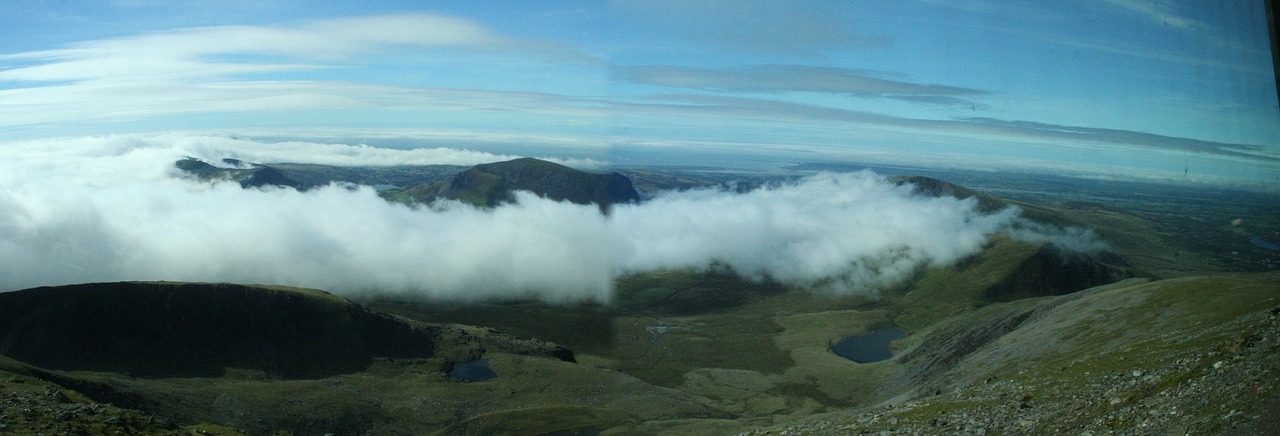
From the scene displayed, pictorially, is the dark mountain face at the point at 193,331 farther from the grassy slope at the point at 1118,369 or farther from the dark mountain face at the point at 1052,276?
the dark mountain face at the point at 1052,276

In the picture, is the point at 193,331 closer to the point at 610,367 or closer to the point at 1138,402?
the point at 610,367

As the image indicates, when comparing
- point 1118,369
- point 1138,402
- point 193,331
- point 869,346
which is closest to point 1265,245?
point 869,346

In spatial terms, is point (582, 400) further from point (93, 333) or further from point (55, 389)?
point (93, 333)

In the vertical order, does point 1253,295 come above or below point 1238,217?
below

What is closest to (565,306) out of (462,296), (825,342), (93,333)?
(462,296)

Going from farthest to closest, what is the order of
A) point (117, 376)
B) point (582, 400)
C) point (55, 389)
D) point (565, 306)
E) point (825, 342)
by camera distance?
point (565, 306) → point (825, 342) → point (582, 400) → point (117, 376) → point (55, 389)

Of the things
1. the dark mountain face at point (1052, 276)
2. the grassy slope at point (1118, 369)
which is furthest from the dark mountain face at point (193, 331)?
the dark mountain face at point (1052, 276)
